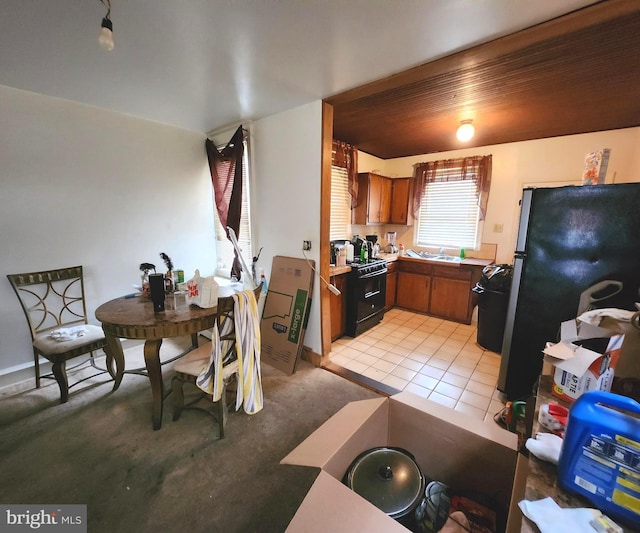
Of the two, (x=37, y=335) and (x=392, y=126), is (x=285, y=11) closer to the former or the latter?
(x=392, y=126)

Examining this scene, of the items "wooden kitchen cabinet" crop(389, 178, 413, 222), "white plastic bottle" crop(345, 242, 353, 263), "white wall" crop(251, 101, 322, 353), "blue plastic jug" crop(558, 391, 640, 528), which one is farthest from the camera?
"wooden kitchen cabinet" crop(389, 178, 413, 222)

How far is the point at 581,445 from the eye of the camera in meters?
0.62

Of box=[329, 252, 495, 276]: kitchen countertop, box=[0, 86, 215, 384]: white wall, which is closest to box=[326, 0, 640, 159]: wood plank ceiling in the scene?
box=[329, 252, 495, 276]: kitchen countertop

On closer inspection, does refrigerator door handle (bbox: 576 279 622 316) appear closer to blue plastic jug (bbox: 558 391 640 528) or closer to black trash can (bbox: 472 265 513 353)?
black trash can (bbox: 472 265 513 353)

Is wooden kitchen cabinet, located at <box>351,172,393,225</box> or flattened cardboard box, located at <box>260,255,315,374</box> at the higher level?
wooden kitchen cabinet, located at <box>351,172,393,225</box>

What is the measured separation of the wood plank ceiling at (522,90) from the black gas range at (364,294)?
5.47 ft

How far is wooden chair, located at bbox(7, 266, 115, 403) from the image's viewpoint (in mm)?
2070

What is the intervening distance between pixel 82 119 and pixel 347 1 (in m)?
2.73

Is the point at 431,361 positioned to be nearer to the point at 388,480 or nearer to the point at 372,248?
the point at 372,248

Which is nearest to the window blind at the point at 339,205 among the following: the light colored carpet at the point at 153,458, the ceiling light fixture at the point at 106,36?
the light colored carpet at the point at 153,458

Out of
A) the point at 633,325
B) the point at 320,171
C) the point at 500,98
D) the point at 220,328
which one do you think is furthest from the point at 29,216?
the point at 500,98

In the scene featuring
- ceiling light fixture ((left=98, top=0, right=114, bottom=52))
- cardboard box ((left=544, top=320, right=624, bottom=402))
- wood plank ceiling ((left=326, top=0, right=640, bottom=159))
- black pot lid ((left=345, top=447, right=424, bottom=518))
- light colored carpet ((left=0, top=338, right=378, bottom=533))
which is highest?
wood plank ceiling ((left=326, top=0, right=640, bottom=159))

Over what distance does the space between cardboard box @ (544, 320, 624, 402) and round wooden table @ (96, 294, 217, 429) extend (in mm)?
1915

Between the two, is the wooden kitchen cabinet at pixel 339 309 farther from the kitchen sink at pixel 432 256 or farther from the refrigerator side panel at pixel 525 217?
the refrigerator side panel at pixel 525 217
